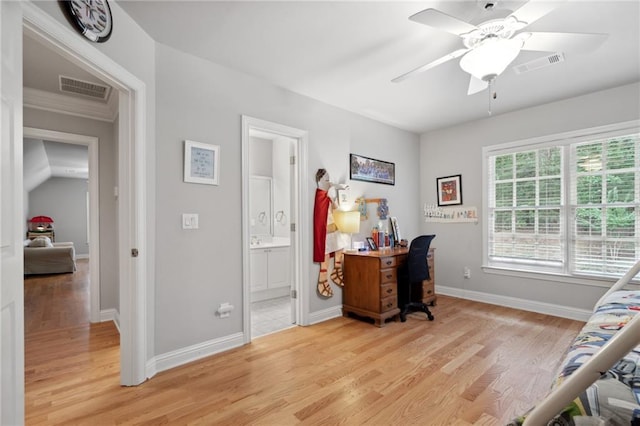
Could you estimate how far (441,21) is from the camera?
5.54ft

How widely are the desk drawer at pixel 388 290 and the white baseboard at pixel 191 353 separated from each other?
151cm

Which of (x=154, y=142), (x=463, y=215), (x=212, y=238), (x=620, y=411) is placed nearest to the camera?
(x=620, y=411)

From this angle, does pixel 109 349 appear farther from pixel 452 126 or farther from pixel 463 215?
pixel 452 126

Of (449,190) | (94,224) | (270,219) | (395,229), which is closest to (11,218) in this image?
(94,224)

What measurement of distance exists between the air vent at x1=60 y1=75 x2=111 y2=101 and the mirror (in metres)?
2.26

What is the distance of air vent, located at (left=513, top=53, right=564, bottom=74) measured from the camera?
2.36 meters

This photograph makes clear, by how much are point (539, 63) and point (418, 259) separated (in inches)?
84.4

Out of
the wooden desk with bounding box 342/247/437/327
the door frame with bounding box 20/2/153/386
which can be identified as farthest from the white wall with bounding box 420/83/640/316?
the door frame with bounding box 20/2/153/386

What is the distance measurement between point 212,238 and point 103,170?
2042 millimetres

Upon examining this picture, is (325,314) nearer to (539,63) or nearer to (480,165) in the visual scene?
(480,165)

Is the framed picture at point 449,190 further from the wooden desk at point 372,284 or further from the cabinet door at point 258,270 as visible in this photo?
the cabinet door at point 258,270

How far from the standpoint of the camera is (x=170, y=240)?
2434 mm

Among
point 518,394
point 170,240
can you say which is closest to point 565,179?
point 518,394

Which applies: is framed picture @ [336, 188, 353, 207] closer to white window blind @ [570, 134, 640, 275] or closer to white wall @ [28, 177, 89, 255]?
white window blind @ [570, 134, 640, 275]
